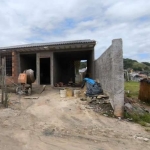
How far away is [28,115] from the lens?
7578mm

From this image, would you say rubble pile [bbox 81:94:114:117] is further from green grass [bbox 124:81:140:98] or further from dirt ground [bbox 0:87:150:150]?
green grass [bbox 124:81:140:98]

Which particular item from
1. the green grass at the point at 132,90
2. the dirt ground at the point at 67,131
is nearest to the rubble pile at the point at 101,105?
the dirt ground at the point at 67,131

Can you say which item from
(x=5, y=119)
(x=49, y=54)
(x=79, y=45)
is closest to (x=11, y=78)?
(x=49, y=54)

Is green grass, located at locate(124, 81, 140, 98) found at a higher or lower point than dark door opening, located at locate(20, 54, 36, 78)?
lower

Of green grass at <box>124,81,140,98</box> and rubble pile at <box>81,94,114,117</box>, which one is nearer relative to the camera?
rubble pile at <box>81,94,114,117</box>

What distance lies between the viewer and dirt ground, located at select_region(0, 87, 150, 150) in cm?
471

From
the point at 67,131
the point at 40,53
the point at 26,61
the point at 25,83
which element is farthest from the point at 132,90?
the point at 67,131

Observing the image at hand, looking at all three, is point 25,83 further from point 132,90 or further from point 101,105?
point 132,90

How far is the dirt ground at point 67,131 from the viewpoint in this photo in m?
4.71

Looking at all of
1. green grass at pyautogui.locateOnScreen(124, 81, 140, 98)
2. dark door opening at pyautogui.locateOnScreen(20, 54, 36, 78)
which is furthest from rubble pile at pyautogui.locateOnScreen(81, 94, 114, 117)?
dark door opening at pyautogui.locateOnScreen(20, 54, 36, 78)

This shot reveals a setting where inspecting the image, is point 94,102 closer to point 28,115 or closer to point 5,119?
point 28,115

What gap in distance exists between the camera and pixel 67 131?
227 inches

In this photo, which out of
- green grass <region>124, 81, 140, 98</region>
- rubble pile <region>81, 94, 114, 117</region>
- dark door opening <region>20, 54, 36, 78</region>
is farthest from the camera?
dark door opening <region>20, 54, 36, 78</region>

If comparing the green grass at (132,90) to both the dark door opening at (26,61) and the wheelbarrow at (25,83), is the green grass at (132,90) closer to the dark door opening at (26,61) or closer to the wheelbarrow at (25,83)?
the wheelbarrow at (25,83)
